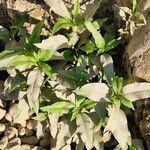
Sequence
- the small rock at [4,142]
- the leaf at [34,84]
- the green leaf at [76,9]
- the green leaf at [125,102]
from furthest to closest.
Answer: the small rock at [4,142] → the green leaf at [76,9] → the leaf at [34,84] → the green leaf at [125,102]

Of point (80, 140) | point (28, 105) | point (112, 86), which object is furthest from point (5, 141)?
point (112, 86)

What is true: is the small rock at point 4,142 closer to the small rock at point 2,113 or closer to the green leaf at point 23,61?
the small rock at point 2,113

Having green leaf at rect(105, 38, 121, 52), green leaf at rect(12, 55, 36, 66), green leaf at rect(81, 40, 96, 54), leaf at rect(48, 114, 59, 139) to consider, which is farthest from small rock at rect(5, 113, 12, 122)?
green leaf at rect(105, 38, 121, 52)

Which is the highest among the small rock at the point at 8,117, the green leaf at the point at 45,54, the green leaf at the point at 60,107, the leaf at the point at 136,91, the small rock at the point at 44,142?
the green leaf at the point at 45,54

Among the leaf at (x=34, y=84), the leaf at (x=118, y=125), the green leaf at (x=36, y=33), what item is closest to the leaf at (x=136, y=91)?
the leaf at (x=118, y=125)

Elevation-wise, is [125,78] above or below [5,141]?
above

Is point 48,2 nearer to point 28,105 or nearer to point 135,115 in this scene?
point 28,105

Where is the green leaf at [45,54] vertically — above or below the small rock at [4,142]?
above
